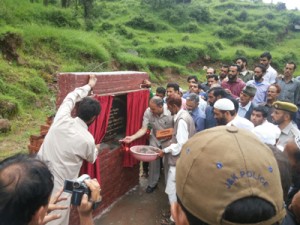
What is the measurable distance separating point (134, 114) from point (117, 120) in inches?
14.5

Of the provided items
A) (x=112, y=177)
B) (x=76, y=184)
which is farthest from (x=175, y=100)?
(x=76, y=184)

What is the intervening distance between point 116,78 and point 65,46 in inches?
335

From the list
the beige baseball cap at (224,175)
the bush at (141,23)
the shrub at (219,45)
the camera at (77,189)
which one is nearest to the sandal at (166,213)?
the camera at (77,189)

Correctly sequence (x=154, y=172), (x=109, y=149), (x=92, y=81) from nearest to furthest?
(x=92, y=81) → (x=109, y=149) → (x=154, y=172)

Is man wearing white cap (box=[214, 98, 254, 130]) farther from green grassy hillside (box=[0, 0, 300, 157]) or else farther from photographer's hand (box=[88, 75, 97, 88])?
green grassy hillside (box=[0, 0, 300, 157])

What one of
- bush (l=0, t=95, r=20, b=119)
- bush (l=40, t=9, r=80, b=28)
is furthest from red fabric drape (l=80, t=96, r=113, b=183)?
bush (l=40, t=9, r=80, b=28)

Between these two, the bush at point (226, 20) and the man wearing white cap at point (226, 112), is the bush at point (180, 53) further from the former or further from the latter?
the man wearing white cap at point (226, 112)

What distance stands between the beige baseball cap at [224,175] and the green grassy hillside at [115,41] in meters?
6.54

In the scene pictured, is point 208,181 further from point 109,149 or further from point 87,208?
→ point 109,149

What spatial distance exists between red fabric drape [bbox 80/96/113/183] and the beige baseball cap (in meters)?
3.20

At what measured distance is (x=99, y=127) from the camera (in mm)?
4289

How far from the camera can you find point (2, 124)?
7.52 meters

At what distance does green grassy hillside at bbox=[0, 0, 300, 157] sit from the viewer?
31.0 ft

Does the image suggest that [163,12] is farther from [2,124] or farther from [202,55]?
[2,124]
